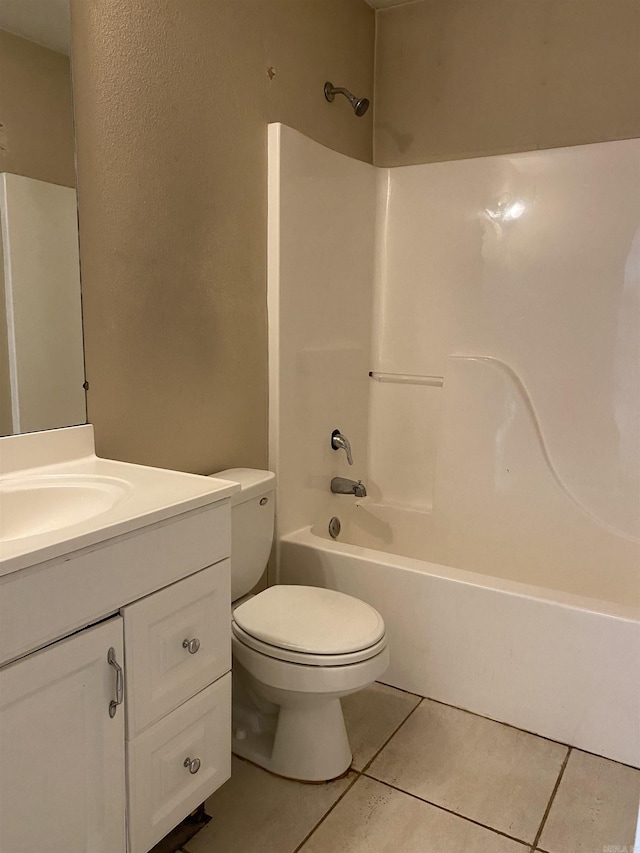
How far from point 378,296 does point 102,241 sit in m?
1.37

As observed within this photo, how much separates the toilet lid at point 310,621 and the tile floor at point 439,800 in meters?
A: 0.41

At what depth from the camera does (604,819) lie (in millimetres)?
1588

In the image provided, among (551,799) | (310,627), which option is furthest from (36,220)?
(551,799)

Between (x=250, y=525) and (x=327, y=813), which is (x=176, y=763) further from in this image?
(x=250, y=525)

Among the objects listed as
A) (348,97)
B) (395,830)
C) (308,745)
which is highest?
(348,97)

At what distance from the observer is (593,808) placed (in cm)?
162

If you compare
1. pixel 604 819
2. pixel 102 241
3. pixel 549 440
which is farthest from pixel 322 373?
pixel 604 819

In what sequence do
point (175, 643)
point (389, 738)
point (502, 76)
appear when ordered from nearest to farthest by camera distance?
point (175, 643), point (389, 738), point (502, 76)

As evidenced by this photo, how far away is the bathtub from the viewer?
1.78 meters

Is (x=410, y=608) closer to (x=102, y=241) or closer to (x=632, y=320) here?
(x=632, y=320)

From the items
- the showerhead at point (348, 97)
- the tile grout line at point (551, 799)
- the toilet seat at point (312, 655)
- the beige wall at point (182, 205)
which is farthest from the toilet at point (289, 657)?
the showerhead at point (348, 97)

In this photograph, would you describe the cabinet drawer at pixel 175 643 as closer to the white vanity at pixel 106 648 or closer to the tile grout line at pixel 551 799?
the white vanity at pixel 106 648

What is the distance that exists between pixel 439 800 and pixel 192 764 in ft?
2.23

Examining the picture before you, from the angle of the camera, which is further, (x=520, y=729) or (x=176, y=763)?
(x=520, y=729)
